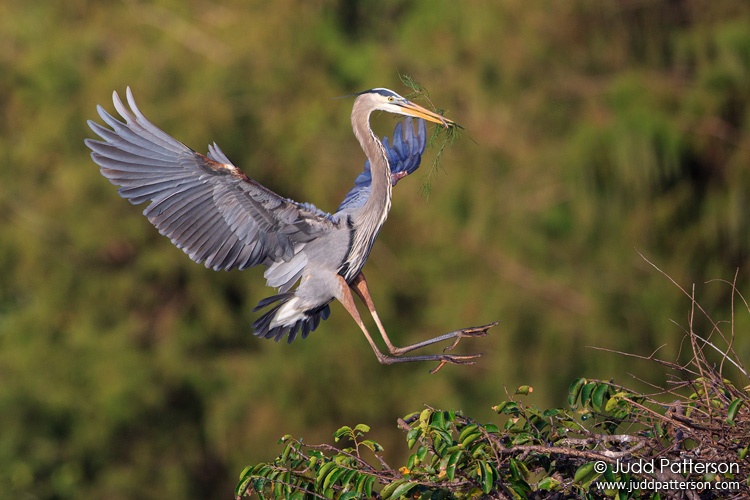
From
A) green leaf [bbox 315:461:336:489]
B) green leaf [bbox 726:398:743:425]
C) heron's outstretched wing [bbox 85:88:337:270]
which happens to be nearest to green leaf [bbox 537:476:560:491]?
green leaf [bbox 726:398:743:425]

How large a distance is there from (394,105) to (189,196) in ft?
2.63

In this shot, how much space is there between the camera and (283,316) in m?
4.38

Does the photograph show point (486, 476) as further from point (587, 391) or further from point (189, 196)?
point (189, 196)

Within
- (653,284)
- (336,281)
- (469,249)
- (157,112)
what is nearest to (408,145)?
(336,281)

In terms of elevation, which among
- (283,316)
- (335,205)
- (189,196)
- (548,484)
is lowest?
(335,205)

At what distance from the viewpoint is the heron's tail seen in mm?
4343

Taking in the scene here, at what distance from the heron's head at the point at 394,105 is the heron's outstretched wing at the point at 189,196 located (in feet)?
1.45

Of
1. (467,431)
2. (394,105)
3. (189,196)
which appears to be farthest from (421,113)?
(467,431)

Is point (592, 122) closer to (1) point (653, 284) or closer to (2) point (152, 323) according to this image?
(1) point (653, 284)

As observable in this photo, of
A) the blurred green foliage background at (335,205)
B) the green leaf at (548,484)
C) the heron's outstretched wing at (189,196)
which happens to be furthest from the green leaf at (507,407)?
the blurred green foliage background at (335,205)

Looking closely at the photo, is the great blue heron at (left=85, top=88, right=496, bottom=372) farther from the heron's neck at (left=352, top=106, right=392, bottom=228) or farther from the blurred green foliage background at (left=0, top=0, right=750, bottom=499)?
the blurred green foliage background at (left=0, top=0, right=750, bottom=499)

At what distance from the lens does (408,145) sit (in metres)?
5.11

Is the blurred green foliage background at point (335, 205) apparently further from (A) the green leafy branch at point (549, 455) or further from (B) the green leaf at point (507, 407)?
(B) the green leaf at point (507, 407)

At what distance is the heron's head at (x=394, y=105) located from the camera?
13.7 ft
